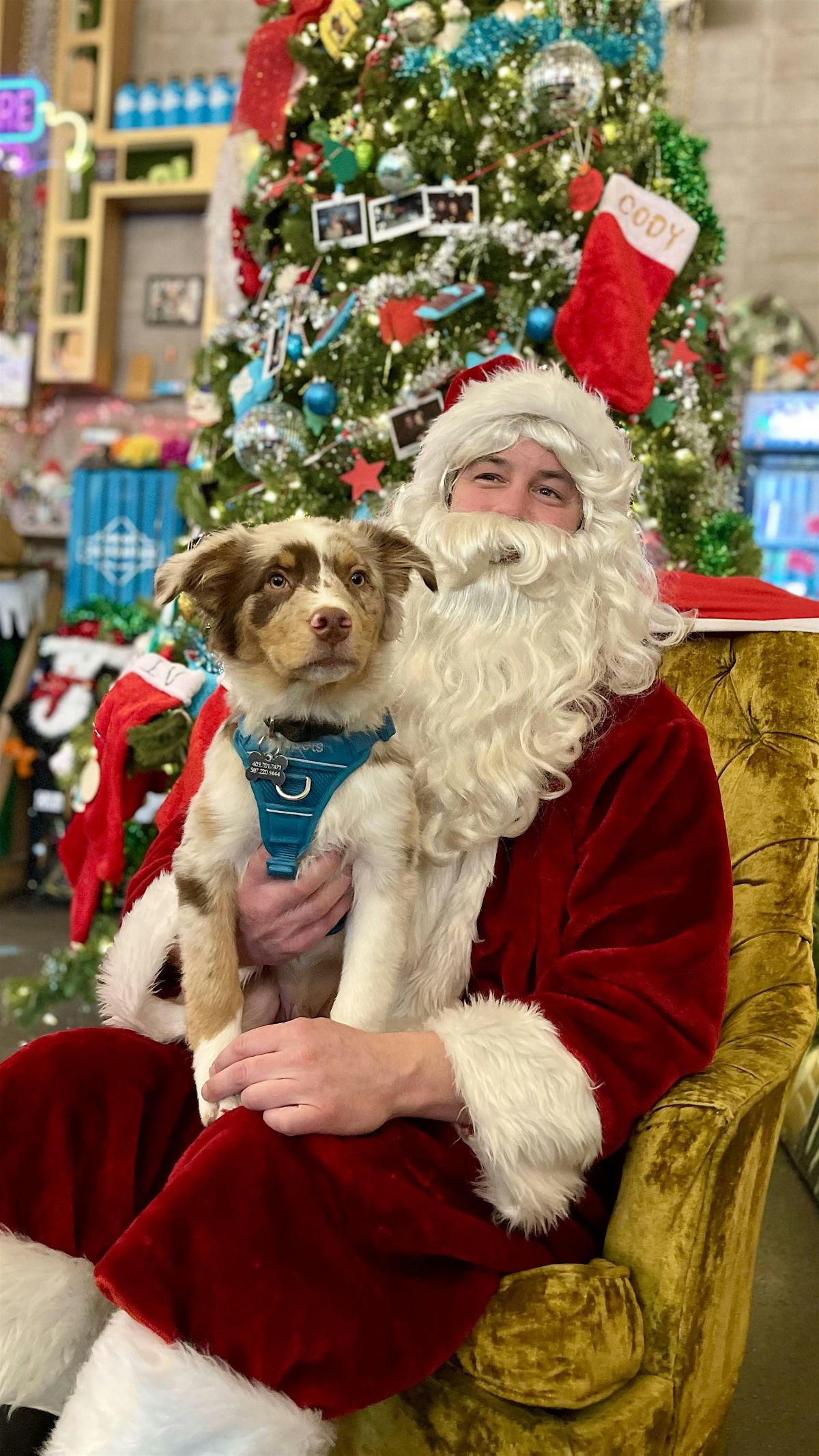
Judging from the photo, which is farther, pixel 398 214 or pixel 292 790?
pixel 398 214

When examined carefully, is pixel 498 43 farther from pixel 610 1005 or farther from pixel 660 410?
pixel 610 1005

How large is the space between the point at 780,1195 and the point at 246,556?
241 centimetres

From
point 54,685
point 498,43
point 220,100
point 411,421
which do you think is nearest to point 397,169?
point 498,43

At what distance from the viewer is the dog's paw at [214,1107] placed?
1.29m

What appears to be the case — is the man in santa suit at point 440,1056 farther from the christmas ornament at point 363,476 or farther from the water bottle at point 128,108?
the water bottle at point 128,108

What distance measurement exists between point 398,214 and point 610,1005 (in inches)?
103

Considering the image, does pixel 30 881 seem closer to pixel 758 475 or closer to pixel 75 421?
pixel 75 421

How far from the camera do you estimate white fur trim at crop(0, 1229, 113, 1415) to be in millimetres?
1212

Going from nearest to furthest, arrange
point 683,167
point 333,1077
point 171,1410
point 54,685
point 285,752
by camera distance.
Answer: point 171,1410
point 333,1077
point 285,752
point 683,167
point 54,685

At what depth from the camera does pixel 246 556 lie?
1.38 metres

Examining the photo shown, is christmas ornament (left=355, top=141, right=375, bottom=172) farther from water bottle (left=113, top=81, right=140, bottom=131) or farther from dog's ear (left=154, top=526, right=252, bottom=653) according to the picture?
water bottle (left=113, top=81, right=140, bottom=131)

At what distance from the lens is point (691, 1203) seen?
4.06 feet

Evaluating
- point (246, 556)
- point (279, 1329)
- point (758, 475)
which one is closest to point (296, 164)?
point (246, 556)

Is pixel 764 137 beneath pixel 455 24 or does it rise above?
above
